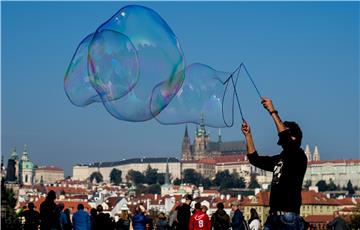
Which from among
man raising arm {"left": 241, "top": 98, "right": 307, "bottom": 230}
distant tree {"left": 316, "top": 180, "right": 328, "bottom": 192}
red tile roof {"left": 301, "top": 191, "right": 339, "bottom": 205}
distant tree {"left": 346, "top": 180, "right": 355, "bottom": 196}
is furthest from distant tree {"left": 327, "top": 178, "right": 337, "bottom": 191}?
man raising arm {"left": 241, "top": 98, "right": 307, "bottom": 230}

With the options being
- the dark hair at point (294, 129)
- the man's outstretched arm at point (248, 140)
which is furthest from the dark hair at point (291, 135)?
the man's outstretched arm at point (248, 140)

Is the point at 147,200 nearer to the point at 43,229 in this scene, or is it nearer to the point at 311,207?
the point at 311,207

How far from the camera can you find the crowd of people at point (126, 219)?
559 inches

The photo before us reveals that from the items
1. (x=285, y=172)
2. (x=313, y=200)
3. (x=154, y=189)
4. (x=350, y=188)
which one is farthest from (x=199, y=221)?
(x=154, y=189)

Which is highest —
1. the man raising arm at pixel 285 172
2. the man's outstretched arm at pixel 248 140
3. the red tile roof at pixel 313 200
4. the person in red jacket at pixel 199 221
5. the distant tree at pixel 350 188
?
the distant tree at pixel 350 188

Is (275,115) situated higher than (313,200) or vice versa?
(313,200)

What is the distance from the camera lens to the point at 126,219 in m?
17.4

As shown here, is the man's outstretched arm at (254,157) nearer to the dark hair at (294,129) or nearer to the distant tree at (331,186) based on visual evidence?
the dark hair at (294,129)

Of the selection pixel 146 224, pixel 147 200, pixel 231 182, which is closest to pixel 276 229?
pixel 146 224

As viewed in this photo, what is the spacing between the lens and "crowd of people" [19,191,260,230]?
14.2 m

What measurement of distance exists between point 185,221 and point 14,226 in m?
7.30

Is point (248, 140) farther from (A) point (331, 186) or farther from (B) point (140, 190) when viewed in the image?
(B) point (140, 190)

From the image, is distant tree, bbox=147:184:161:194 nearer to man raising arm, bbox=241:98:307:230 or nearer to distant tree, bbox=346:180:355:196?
distant tree, bbox=346:180:355:196

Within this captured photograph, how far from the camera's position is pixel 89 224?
613 inches
